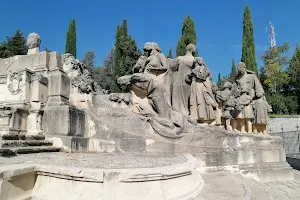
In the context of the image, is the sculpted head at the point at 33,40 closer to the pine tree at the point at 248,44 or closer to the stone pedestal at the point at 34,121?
the stone pedestal at the point at 34,121

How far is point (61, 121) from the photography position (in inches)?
243

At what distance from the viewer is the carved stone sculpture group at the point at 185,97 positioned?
22.8 feet

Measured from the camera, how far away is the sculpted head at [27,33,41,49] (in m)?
7.30

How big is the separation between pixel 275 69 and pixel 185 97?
32687mm

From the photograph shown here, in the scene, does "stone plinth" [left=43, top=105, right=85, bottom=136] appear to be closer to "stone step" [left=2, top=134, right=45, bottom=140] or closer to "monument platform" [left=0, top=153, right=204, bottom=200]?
"stone step" [left=2, top=134, right=45, bottom=140]

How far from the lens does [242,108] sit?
8.05 meters

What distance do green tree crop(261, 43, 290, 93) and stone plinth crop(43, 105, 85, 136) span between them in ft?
113

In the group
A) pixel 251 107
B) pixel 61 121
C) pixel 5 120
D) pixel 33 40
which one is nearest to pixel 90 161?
pixel 61 121

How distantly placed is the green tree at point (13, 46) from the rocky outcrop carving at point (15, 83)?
25.9 m

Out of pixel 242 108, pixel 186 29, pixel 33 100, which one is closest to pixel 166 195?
pixel 33 100

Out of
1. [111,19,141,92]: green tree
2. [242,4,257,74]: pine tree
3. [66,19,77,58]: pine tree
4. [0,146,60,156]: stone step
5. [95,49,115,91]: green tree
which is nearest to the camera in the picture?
[0,146,60,156]: stone step

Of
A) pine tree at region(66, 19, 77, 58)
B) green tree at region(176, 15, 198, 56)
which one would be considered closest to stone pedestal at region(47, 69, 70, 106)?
green tree at region(176, 15, 198, 56)

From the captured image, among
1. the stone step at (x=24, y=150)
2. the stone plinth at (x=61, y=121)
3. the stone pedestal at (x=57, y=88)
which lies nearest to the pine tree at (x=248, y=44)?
the stone pedestal at (x=57, y=88)

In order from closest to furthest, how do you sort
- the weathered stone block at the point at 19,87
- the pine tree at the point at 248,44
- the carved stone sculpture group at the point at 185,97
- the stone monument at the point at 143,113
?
the stone monument at the point at 143,113 → the weathered stone block at the point at 19,87 → the carved stone sculpture group at the point at 185,97 → the pine tree at the point at 248,44
